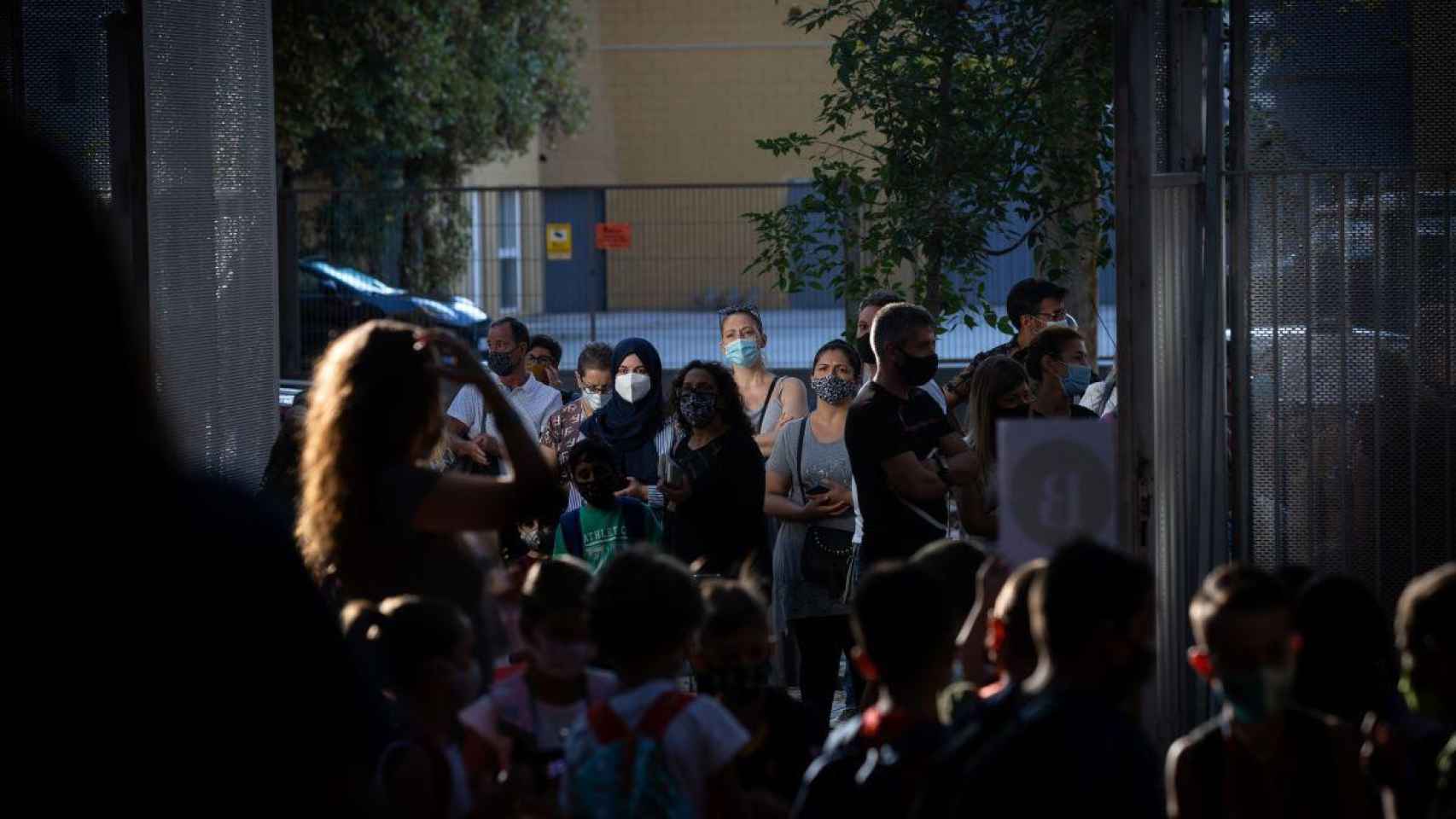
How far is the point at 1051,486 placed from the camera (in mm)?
3512

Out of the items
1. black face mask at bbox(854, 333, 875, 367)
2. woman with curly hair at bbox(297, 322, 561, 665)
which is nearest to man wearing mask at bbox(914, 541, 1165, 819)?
woman with curly hair at bbox(297, 322, 561, 665)

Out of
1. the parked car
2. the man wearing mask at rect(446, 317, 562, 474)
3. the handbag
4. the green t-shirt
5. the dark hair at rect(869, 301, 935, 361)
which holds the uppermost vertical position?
the parked car

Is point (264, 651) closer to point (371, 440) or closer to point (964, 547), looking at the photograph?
point (371, 440)

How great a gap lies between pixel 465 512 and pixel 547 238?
13.6 meters

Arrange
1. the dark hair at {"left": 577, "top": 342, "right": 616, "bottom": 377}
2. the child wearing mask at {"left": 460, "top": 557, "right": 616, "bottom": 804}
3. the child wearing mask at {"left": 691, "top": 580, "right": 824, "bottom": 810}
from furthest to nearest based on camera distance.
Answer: the dark hair at {"left": 577, "top": 342, "right": 616, "bottom": 377} → the child wearing mask at {"left": 691, "top": 580, "right": 824, "bottom": 810} → the child wearing mask at {"left": 460, "top": 557, "right": 616, "bottom": 804}

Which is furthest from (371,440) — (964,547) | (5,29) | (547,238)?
(547,238)

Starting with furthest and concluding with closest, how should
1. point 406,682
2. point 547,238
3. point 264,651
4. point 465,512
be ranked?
point 547,238
point 465,512
point 406,682
point 264,651

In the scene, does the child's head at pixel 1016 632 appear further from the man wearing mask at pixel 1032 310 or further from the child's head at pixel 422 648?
the man wearing mask at pixel 1032 310

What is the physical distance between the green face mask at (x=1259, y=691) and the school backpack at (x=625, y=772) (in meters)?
1.01

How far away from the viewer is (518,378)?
355 inches

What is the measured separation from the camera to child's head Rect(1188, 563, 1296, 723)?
3.15 m

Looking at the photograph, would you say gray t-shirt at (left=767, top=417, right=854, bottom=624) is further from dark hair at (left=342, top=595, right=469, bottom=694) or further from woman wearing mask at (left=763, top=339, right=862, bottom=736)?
dark hair at (left=342, top=595, right=469, bottom=694)

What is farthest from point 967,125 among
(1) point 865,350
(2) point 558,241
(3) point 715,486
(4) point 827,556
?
(2) point 558,241

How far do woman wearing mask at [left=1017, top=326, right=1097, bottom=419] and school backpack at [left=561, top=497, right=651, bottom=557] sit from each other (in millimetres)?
1638
